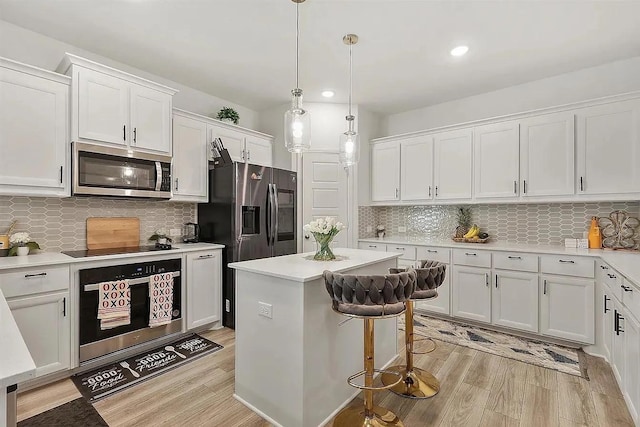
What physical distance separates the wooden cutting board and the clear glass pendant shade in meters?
2.10

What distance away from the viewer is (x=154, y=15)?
2518 mm

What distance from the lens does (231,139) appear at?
4016 mm

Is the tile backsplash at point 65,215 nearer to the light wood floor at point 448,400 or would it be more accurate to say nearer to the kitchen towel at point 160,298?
the kitchen towel at point 160,298

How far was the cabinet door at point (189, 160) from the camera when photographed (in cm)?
344

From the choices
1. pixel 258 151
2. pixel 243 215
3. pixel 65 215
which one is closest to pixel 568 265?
pixel 243 215

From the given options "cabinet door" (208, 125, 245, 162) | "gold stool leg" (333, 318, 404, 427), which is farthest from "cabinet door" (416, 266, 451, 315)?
"cabinet door" (208, 125, 245, 162)

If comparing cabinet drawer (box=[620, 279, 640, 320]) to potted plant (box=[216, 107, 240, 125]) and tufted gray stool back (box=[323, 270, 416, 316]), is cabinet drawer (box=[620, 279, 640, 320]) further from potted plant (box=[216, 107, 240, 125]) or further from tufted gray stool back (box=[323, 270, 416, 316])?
potted plant (box=[216, 107, 240, 125])

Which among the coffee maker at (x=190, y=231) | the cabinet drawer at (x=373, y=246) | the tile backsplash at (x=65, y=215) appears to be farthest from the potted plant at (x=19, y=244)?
the cabinet drawer at (x=373, y=246)

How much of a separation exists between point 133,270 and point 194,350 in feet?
3.01

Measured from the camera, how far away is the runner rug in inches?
90.8

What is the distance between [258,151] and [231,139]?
18.2 inches

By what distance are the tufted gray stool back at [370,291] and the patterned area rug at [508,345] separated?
6.00ft

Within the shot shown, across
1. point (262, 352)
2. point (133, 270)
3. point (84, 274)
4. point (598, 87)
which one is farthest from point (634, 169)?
point (84, 274)

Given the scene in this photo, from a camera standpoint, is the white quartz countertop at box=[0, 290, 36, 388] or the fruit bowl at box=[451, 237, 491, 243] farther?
the fruit bowl at box=[451, 237, 491, 243]
